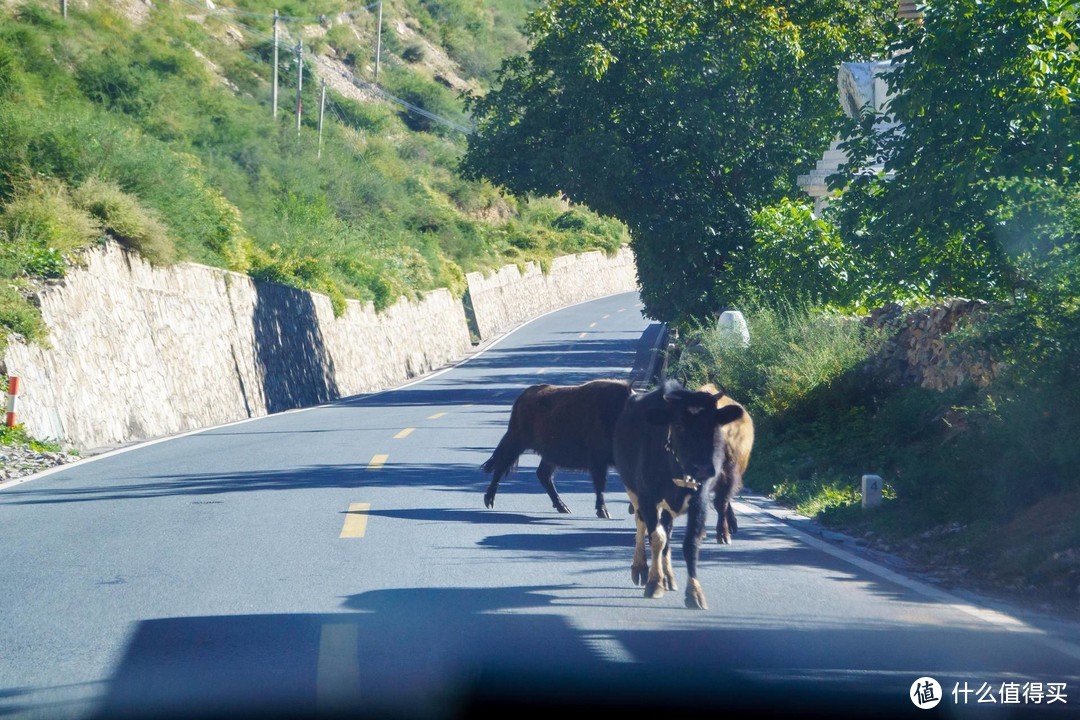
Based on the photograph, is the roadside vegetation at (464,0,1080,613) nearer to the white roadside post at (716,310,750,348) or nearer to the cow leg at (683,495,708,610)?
the white roadside post at (716,310,750,348)

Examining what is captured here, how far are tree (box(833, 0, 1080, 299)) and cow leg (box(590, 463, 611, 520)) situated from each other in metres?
4.40

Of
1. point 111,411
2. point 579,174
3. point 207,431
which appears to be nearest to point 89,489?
point 111,411

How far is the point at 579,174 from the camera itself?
2697 centimetres

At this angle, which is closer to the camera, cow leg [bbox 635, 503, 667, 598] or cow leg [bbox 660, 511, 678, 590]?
cow leg [bbox 635, 503, 667, 598]

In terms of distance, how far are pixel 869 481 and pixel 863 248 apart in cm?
475

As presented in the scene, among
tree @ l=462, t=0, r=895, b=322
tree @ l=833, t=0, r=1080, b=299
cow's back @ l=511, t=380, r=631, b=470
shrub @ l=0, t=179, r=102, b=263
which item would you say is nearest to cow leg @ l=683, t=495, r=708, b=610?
cow's back @ l=511, t=380, r=631, b=470

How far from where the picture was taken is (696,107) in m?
25.4

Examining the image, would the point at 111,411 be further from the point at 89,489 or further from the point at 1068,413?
the point at 1068,413

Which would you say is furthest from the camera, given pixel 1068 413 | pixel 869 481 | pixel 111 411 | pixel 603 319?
pixel 603 319

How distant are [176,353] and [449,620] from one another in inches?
737

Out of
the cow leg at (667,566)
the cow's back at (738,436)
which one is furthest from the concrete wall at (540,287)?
the cow leg at (667,566)

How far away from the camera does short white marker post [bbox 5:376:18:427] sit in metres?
16.0

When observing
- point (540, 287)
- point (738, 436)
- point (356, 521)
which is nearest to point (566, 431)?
point (356, 521)

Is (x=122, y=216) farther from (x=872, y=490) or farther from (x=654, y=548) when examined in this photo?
(x=654, y=548)
